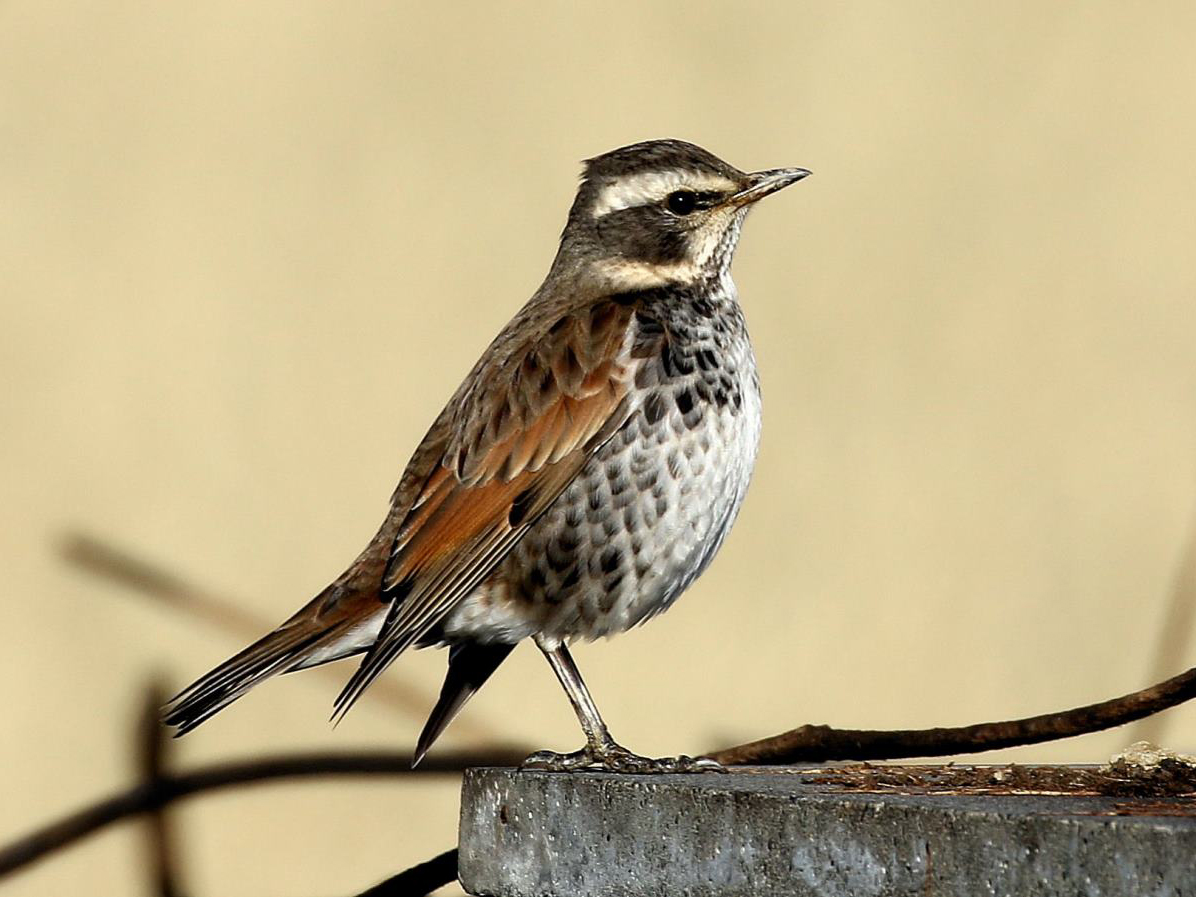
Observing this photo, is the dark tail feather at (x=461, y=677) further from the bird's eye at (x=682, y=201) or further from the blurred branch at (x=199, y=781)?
the bird's eye at (x=682, y=201)

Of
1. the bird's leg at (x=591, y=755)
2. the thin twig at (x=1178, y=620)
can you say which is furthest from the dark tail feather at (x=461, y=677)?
the thin twig at (x=1178, y=620)

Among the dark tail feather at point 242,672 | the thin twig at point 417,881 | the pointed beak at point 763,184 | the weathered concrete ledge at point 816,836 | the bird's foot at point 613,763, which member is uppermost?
the pointed beak at point 763,184

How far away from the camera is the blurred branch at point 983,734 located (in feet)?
7.63

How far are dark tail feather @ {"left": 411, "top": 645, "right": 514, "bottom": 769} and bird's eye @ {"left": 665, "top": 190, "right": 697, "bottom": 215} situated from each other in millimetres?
1105

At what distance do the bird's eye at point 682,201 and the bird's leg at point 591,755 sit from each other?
1.07 m

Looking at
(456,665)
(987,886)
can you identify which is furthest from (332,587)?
(987,886)

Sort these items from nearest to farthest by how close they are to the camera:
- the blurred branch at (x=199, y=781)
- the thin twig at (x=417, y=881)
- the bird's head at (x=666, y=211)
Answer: the thin twig at (x=417, y=881) → the blurred branch at (x=199, y=781) → the bird's head at (x=666, y=211)

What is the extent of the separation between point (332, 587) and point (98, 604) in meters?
0.68

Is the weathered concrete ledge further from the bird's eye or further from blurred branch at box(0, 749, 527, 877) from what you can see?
the bird's eye

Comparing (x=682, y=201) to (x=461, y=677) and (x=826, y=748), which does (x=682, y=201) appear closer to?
(x=461, y=677)

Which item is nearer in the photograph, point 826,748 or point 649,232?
point 826,748

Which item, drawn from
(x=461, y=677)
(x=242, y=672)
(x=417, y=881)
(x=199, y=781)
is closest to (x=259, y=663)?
(x=242, y=672)

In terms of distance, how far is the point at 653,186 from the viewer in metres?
4.34

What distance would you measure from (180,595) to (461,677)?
35.2 inches
